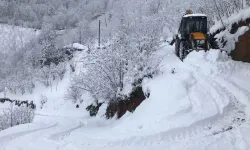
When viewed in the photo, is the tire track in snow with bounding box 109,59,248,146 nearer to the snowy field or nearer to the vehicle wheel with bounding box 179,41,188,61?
the snowy field

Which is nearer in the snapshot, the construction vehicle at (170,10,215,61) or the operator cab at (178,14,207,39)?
the construction vehicle at (170,10,215,61)

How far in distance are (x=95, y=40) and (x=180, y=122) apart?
41889mm

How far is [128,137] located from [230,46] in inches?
382

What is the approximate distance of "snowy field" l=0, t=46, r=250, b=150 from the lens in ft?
23.7

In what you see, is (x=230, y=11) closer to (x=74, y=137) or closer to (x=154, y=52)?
(x=154, y=52)

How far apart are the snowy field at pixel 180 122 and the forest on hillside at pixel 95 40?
6.79ft

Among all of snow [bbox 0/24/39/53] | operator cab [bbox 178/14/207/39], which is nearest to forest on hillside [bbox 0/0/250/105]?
snow [bbox 0/24/39/53]

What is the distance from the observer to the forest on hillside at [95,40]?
47.4 ft

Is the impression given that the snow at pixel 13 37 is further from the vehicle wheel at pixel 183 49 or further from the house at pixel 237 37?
the house at pixel 237 37

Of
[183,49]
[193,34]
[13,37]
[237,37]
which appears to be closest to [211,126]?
[237,37]

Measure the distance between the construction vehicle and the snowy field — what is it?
189 cm

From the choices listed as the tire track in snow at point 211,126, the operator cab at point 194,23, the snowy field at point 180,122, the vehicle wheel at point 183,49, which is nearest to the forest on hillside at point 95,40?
the vehicle wheel at point 183,49

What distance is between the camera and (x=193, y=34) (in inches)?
608

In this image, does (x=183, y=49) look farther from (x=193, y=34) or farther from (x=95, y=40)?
(x=95, y=40)
